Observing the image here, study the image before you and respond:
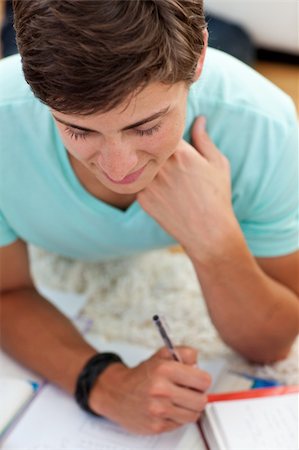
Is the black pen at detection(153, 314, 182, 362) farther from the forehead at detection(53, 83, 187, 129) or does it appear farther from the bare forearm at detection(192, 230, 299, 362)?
the forehead at detection(53, 83, 187, 129)

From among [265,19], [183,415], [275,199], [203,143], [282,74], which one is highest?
[203,143]

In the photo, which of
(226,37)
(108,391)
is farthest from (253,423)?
(226,37)

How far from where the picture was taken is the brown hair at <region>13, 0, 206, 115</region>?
2.28ft

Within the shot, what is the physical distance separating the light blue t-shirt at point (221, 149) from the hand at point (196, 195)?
0.02 metres

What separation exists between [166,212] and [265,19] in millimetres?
1161

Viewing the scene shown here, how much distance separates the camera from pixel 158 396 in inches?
39.3

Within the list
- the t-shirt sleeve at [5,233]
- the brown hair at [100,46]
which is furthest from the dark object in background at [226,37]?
the brown hair at [100,46]

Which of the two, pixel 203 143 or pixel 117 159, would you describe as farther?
pixel 203 143

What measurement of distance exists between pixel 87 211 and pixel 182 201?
15 cm

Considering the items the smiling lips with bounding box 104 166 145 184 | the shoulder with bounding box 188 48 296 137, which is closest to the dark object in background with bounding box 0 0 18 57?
the shoulder with bounding box 188 48 296 137

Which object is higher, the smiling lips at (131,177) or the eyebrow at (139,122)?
the eyebrow at (139,122)

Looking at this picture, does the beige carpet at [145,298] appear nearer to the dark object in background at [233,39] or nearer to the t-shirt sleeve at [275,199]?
the t-shirt sleeve at [275,199]

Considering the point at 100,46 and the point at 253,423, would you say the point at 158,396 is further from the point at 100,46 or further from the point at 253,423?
the point at 100,46

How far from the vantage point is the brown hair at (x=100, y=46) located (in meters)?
0.70
